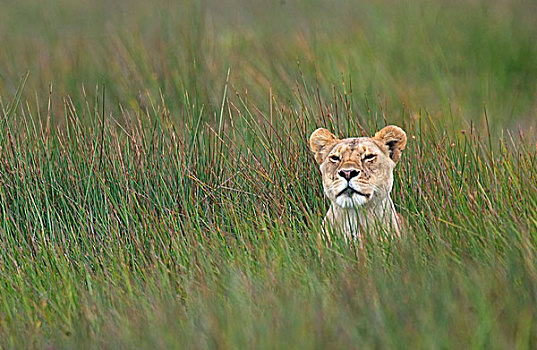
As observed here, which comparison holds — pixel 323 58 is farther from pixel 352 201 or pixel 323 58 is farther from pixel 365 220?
pixel 352 201

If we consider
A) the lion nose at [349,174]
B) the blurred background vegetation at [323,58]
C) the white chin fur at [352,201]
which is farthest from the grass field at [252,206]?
the lion nose at [349,174]

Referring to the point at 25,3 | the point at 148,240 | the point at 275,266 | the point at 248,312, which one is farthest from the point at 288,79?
the point at 25,3

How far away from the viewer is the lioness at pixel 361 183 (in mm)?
4379

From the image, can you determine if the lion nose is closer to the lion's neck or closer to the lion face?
the lion face

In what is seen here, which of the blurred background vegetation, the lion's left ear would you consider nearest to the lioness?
the lion's left ear

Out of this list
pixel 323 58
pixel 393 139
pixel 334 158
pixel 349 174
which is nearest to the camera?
pixel 349 174

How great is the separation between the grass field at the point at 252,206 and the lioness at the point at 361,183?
126mm

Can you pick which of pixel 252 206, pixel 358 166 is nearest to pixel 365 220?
pixel 358 166

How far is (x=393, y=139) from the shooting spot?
4.65 metres

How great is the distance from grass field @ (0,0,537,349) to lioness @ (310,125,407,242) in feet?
0.41

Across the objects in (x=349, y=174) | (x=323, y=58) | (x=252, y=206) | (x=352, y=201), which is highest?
(x=349, y=174)

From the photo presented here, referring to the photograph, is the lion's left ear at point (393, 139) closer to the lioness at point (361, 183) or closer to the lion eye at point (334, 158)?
the lioness at point (361, 183)

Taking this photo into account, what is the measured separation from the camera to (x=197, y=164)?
5.81m

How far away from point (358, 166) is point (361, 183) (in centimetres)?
9
